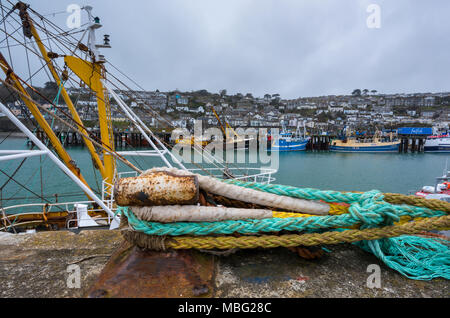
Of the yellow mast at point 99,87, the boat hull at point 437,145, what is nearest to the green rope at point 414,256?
the yellow mast at point 99,87

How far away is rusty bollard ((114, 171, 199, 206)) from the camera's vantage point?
53.3 inches

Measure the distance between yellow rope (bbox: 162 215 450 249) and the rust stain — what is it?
0.31 feet

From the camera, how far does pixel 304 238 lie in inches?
55.6

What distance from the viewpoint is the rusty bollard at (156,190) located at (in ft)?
4.44

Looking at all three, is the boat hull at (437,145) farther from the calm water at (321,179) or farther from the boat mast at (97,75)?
the boat mast at (97,75)

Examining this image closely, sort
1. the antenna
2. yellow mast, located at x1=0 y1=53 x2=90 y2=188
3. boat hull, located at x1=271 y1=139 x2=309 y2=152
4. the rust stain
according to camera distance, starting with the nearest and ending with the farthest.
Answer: the rust stain
yellow mast, located at x1=0 y1=53 x2=90 y2=188
the antenna
boat hull, located at x1=271 y1=139 x2=309 y2=152

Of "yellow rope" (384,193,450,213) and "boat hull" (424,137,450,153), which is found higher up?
"yellow rope" (384,193,450,213)

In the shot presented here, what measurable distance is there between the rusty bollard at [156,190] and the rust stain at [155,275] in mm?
319

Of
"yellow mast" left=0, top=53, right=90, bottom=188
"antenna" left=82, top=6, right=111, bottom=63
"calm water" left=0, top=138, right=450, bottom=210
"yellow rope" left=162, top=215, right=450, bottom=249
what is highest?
"antenna" left=82, top=6, right=111, bottom=63

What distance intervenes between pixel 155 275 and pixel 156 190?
1.50ft

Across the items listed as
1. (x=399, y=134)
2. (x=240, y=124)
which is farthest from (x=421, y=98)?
(x=240, y=124)

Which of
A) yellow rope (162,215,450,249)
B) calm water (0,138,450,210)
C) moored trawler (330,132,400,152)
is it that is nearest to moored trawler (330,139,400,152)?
moored trawler (330,132,400,152)

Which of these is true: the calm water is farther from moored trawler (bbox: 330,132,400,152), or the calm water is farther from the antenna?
moored trawler (bbox: 330,132,400,152)
